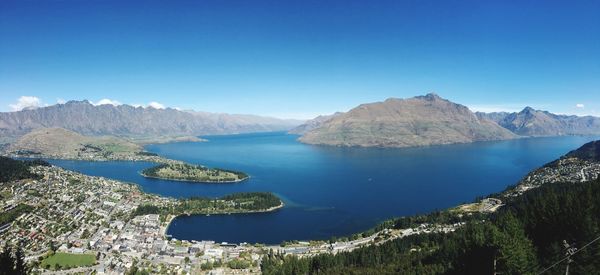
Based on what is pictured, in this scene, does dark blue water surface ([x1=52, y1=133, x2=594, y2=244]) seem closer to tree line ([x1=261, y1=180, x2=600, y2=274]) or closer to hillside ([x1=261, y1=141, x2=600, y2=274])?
hillside ([x1=261, y1=141, x2=600, y2=274])

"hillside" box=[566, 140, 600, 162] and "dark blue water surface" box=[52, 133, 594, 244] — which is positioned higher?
"hillside" box=[566, 140, 600, 162]

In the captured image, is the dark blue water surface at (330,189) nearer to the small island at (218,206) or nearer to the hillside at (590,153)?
the small island at (218,206)

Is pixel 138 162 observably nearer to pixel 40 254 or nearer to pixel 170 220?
pixel 170 220

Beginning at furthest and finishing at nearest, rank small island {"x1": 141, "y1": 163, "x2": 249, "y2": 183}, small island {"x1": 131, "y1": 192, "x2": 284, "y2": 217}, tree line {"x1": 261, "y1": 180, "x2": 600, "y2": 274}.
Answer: small island {"x1": 141, "y1": 163, "x2": 249, "y2": 183} < small island {"x1": 131, "y1": 192, "x2": 284, "y2": 217} < tree line {"x1": 261, "y1": 180, "x2": 600, "y2": 274}

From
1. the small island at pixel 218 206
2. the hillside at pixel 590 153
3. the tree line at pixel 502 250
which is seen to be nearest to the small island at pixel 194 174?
the small island at pixel 218 206

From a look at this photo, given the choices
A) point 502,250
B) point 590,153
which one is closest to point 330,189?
point 590,153

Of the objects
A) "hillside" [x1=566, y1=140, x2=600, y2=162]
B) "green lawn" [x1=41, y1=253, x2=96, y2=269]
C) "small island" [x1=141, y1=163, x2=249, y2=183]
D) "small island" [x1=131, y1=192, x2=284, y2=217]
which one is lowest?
"green lawn" [x1=41, y1=253, x2=96, y2=269]

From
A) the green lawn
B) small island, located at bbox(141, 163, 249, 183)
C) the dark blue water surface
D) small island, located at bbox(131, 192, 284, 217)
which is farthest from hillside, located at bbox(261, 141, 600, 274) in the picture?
small island, located at bbox(141, 163, 249, 183)
